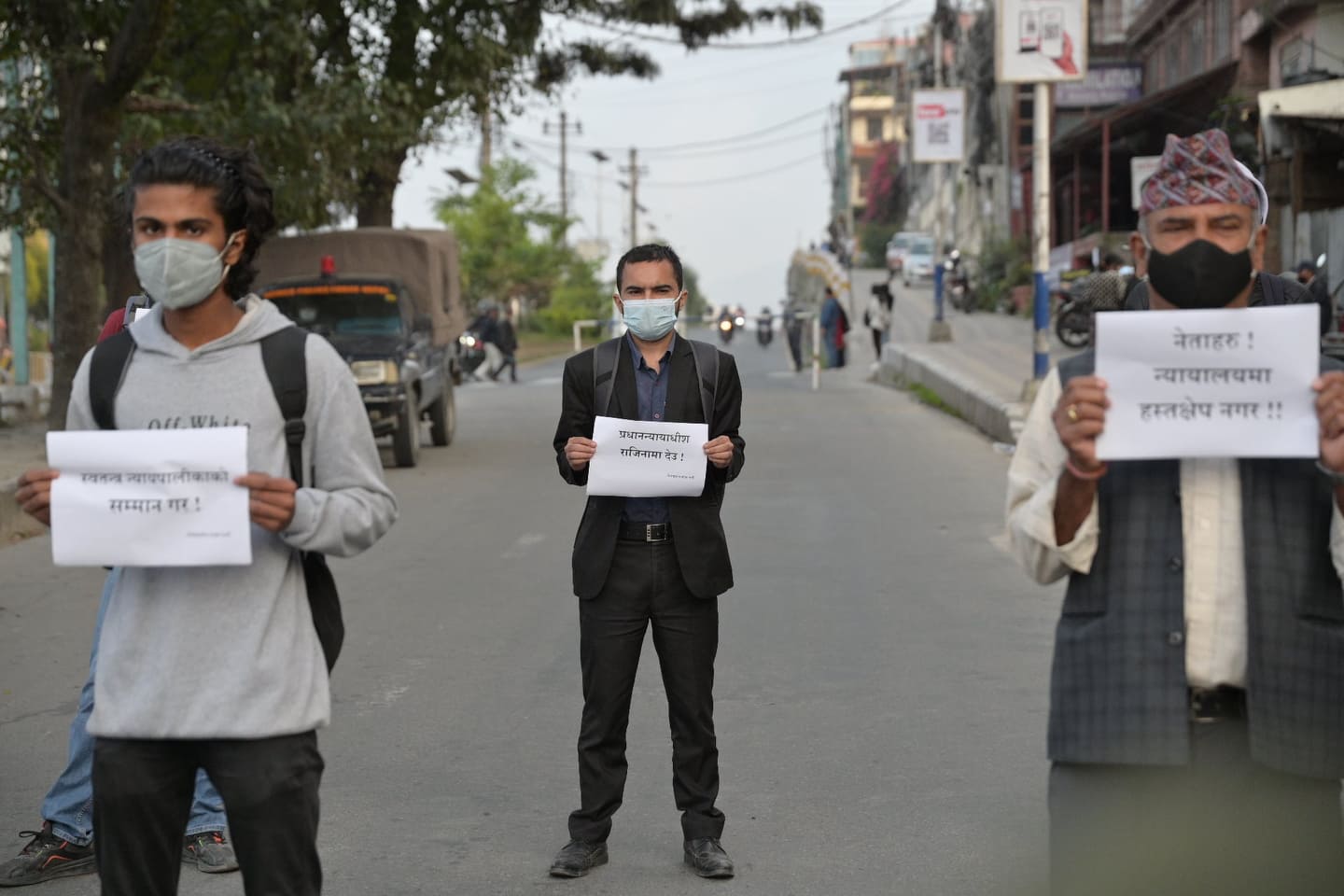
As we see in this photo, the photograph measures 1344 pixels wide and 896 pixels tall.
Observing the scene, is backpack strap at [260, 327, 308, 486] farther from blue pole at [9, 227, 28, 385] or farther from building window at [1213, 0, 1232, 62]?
building window at [1213, 0, 1232, 62]

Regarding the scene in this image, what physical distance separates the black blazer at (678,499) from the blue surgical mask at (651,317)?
94mm

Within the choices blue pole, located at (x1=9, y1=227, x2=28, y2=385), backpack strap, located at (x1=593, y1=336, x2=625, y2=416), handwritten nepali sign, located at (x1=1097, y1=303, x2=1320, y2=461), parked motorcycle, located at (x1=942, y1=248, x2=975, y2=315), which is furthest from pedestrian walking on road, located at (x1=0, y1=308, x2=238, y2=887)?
parked motorcycle, located at (x1=942, y1=248, x2=975, y2=315)

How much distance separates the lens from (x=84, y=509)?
3.33 metres

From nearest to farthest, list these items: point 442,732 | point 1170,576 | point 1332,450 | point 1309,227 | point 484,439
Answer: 1. point 1332,450
2. point 1170,576
3. point 442,732
4. point 484,439
5. point 1309,227

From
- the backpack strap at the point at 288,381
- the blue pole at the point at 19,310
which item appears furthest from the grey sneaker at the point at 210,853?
the blue pole at the point at 19,310

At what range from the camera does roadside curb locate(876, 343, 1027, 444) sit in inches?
780

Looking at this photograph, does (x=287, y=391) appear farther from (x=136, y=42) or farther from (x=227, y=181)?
(x=136, y=42)

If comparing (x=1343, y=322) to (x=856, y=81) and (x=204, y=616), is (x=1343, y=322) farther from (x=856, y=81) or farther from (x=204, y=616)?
(x=856, y=81)

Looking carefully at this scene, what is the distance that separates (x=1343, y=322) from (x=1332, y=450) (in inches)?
566

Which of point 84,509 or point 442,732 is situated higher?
point 84,509

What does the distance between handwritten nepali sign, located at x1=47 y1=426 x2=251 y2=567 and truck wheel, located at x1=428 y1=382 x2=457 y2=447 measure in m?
17.4

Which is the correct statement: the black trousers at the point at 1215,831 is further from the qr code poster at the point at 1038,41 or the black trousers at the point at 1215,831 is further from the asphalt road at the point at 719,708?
the qr code poster at the point at 1038,41

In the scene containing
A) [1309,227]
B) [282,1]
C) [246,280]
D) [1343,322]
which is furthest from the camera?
[1309,227]

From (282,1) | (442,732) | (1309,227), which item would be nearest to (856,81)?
(1309,227)
